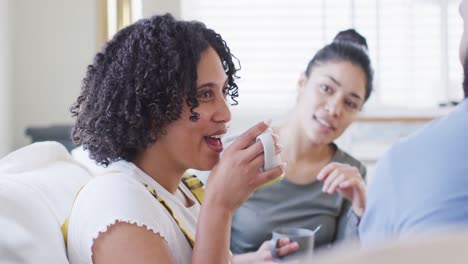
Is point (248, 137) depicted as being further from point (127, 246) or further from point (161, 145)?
point (127, 246)

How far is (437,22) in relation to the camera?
10.1 ft

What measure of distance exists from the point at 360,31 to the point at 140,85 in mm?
2340

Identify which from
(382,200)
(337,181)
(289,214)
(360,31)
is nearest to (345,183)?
(337,181)

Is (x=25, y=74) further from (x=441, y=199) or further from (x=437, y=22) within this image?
(x=441, y=199)

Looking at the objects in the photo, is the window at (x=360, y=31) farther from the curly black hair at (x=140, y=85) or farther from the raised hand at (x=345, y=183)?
the curly black hair at (x=140, y=85)

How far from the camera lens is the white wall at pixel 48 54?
3.06 m

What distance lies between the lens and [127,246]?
802 mm

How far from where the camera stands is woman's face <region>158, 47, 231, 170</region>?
0.95 metres

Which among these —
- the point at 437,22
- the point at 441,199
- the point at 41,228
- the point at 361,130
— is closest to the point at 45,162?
the point at 41,228

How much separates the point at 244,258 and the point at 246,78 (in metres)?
1.94

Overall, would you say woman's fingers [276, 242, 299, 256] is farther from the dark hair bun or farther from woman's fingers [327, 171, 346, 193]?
the dark hair bun

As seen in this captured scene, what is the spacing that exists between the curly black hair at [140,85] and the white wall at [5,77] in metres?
2.07

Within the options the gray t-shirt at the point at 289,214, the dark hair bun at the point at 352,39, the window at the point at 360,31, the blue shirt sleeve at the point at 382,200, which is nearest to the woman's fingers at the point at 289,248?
the gray t-shirt at the point at 289,214

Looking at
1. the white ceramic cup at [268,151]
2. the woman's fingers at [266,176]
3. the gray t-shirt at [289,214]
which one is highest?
the white ceramic cup at [268,151]
